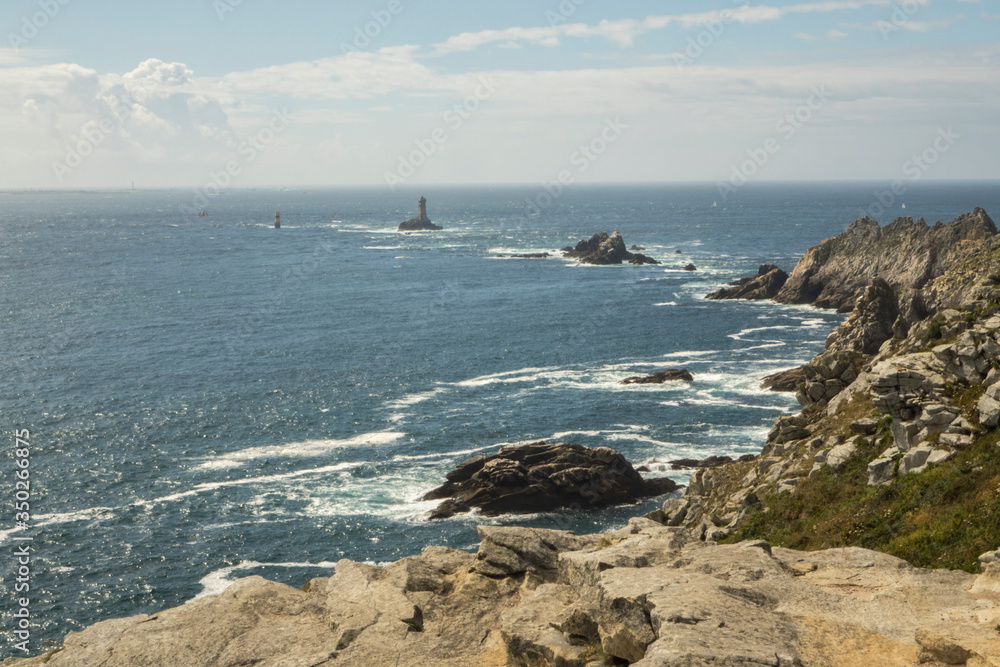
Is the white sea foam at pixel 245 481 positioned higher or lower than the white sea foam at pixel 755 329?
lower

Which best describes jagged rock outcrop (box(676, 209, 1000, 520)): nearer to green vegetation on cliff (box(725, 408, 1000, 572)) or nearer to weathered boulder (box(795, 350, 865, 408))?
weathered boulder (box(795, 350, 865, 408))

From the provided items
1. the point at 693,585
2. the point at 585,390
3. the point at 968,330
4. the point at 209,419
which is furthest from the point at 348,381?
the point at 693,585

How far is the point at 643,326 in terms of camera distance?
94562mm

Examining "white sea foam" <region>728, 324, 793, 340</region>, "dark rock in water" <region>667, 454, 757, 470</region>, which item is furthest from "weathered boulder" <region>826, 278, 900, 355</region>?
"dark rock in water" <region>667, 454, 757, 470</region>

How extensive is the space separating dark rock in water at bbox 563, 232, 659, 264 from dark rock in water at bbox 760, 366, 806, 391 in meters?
86.1

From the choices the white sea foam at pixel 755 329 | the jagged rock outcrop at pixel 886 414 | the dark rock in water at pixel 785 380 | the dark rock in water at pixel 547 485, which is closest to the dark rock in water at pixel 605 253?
the white sea foam at pixel 755 329

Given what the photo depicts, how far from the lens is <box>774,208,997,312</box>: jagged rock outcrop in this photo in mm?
92375

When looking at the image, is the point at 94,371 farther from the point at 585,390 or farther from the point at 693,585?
the point at 693,585

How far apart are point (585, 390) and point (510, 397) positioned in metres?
6.79

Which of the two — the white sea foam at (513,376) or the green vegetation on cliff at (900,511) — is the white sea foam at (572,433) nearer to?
the white sea foam at (513,376)

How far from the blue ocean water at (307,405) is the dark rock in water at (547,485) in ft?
4.29

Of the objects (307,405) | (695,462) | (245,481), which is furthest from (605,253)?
(245,481)

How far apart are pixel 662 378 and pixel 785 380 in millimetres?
10360

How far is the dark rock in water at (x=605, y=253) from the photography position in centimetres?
15525
